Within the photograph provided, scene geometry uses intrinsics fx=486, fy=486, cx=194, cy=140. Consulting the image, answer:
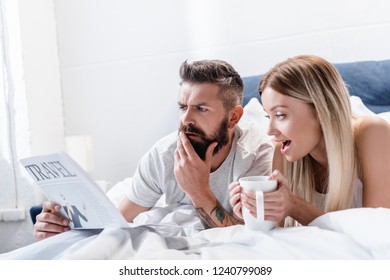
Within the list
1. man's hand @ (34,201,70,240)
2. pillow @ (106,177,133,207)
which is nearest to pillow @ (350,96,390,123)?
pillow @ (106,177,133,207)

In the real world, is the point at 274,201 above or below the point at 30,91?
below

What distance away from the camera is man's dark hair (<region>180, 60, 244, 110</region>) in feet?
3.53

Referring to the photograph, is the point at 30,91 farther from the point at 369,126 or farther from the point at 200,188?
the point at 369,126

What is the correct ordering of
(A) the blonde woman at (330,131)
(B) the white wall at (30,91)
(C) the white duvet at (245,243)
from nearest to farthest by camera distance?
(C) the white duvet at (245,243), (A) the blonde woman at (330,131), (B) the white wall at (30,91)

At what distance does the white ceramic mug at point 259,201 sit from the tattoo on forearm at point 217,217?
0.56 feet

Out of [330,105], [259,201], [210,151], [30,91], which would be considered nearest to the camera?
[259,201]

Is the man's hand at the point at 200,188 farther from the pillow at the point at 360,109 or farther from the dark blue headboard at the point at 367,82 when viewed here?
the pillow at the point at 360,109

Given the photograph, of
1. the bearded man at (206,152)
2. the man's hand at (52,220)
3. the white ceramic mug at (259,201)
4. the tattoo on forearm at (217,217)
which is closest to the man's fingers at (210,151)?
the bearded man at (206,152)

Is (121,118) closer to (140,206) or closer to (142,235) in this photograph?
(140,206)

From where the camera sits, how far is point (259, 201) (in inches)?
31.7

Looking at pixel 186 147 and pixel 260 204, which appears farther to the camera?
pixel 186 147

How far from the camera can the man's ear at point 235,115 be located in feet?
3.58

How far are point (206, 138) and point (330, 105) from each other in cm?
27

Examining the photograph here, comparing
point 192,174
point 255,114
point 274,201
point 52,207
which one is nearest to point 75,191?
point 52,207
